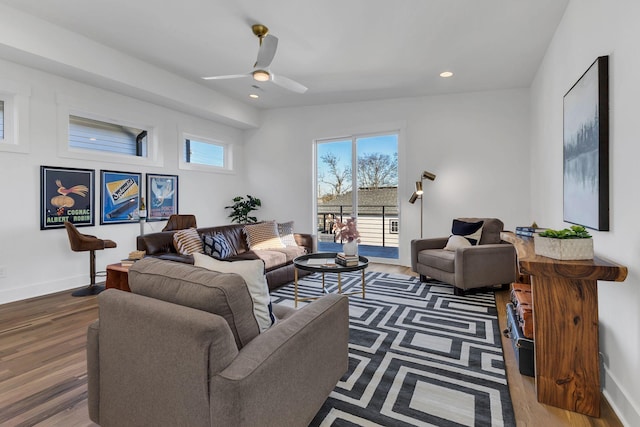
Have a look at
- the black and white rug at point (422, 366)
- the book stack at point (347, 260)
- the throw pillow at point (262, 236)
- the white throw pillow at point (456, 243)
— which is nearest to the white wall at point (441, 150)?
the white throw pillow at point (456, 243)

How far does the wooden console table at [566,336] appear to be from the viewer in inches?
63.9

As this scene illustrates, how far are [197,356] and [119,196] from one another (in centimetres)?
420

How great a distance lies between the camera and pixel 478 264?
357cm

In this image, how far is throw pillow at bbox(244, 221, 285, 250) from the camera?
4246mm

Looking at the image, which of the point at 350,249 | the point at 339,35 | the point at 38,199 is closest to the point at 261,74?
the point at 339,35

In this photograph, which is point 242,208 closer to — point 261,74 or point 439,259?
point 261,74

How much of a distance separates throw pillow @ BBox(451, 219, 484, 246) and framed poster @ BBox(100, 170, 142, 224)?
4466mm

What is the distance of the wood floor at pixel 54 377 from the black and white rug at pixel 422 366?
0.13m

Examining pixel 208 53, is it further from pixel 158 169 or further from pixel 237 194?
pixel 237 194

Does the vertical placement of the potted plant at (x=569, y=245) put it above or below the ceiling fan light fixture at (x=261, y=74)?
below

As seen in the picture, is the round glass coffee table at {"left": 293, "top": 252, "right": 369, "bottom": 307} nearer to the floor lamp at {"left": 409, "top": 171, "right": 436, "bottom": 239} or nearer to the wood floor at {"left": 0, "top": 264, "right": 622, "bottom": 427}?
the wood floor at {"left": 0, "top": 264, "right": 622, "bottom": 427}

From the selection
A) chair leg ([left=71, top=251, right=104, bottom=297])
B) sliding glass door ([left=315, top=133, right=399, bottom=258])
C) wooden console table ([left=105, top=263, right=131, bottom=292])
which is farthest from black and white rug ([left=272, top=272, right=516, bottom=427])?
sliding glass door ([left=315, top=133, right=399, bottom=258])

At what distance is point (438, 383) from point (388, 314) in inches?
43.8

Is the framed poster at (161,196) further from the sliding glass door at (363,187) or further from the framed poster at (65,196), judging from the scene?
the sliding glass door at (363,187)
